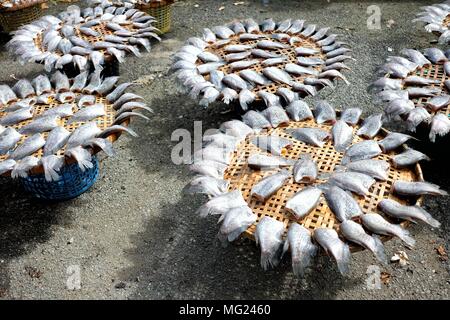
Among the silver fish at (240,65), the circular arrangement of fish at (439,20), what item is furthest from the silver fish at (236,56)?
the circular arrangement of fish at (439,20)

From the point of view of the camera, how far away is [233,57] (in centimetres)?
520

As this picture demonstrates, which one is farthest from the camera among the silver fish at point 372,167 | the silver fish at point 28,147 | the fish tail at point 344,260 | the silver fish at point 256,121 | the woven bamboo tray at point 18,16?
the woven bamboo tray at point 18,16

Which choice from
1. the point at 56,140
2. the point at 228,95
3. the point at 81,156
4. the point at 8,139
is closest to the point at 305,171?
the point at 228,95

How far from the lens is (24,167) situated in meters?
3.62

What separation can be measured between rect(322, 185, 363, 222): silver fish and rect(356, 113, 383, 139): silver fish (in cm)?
88

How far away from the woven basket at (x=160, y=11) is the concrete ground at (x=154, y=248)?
2.11 metres

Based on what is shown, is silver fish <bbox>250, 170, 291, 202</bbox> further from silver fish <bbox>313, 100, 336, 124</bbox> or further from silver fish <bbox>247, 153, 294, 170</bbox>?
silver fish <bbox>313, 100, 336, 124</bbox>

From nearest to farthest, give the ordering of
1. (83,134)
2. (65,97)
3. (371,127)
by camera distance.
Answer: (83,134), (371,127), (65,97)

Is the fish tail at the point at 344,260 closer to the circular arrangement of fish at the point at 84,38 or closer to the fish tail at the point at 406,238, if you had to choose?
the fish tail at the point at 406,238

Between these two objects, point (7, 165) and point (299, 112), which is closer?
point (7, 165)

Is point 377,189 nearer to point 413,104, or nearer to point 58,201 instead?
point 413,104

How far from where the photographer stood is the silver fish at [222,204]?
10.9 feet

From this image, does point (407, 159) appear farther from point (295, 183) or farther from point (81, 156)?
point (81, 156)

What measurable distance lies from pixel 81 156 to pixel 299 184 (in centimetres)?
186
